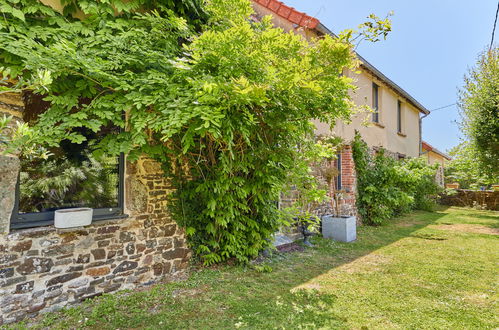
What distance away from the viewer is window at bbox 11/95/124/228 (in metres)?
3.06

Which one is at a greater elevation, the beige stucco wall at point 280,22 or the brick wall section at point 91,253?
the beige stucco wall at point 280,22

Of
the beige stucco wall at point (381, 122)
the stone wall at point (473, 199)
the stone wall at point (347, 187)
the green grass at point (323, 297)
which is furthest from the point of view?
the stone wall at point (473, 199)

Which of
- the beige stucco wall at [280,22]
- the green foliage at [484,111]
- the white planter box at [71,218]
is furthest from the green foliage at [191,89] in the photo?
the green foliage at [484,111]

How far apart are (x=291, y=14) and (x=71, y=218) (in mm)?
6150

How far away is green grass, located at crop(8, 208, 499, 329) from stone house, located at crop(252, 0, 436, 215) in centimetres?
287

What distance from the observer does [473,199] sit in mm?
14164

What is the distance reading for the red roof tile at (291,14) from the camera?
636 cm

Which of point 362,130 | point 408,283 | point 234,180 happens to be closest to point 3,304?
point 234,180

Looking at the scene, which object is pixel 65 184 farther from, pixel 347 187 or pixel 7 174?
pixel 347 187

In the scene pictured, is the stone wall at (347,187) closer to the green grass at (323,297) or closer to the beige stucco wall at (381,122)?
the beige stucco wall at (381,122)

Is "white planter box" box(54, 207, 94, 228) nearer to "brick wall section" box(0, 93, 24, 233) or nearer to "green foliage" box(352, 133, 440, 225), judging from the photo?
"brick wall section" box(0, 93, 24, 233)

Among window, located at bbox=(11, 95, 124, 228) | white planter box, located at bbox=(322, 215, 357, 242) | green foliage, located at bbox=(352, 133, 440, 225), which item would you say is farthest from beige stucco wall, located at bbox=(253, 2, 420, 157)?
window, located at bbox=(11, 95, 124, 228)

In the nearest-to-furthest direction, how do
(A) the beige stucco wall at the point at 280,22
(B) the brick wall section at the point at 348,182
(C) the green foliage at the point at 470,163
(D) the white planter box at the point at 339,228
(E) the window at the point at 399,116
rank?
(A) the beige stucco wall at the point at 280,22 < (D) the white planter box at the point at 339,228 < (B) the brick wall section at the point at 348,182 < (C) the green foliage at the point at 470,163 < (E) the window at the point at 399,116

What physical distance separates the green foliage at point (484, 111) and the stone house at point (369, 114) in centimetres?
222
